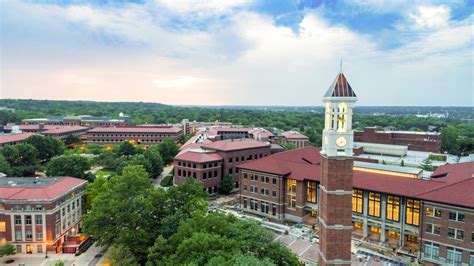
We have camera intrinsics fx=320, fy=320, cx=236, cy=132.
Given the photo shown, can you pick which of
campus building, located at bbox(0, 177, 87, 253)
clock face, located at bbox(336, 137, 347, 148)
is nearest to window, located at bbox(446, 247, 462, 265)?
clock face, located at bbox(336, 137, 347, 148)

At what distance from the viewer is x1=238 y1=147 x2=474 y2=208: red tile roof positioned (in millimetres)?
41406

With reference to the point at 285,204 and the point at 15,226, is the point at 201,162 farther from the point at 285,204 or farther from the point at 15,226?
the point at 15,226

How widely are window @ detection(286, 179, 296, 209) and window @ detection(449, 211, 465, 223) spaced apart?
938 inches

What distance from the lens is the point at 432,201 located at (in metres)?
42.0

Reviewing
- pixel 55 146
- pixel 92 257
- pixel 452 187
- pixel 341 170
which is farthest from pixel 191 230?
pixel 55 146

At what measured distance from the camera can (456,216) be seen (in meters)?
40.5

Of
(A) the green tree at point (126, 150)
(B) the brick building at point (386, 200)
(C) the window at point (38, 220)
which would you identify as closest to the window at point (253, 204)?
(B) the brick building at point (386, 200)

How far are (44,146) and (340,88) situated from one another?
340 ft

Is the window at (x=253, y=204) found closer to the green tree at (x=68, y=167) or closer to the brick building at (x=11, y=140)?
the green tree at (x=68, y=167)

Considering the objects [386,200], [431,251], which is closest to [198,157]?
[386,200]

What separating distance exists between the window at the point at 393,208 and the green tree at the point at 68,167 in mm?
60393

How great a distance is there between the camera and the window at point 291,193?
5788cm

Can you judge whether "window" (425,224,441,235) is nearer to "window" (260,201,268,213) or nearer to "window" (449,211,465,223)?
"window" (449,211,465,223)

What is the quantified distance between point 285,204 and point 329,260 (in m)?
28.7
